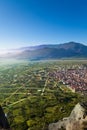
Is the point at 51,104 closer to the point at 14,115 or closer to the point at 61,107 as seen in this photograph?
the point at 61,107

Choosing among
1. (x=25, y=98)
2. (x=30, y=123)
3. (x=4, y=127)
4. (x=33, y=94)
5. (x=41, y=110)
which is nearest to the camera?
(x=4, y=127)

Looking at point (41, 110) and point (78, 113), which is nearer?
point (78, 113)

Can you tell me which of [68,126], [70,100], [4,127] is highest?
[4,127]

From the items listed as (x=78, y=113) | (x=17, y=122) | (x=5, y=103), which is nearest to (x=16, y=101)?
(x=5, y=103)

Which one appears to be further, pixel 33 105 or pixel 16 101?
pixel 16 101

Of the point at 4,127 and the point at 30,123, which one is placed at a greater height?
the point at 4,127

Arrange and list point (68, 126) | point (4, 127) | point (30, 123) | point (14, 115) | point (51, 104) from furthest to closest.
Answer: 1. point (51, 104)
2. point (14, 115)
3. point (30, 123)
4. point (68, 126)
5. point (4, 127)

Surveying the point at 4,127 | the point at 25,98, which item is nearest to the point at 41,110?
the point at 25,98

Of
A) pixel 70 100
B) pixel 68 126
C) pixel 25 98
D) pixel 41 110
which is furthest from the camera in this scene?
pixel 25 98

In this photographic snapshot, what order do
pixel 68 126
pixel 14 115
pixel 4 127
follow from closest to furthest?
pixel 4 127 → pixel 68 126 → pixel 14 115

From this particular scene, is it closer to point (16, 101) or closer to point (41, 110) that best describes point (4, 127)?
point (41, 110)
